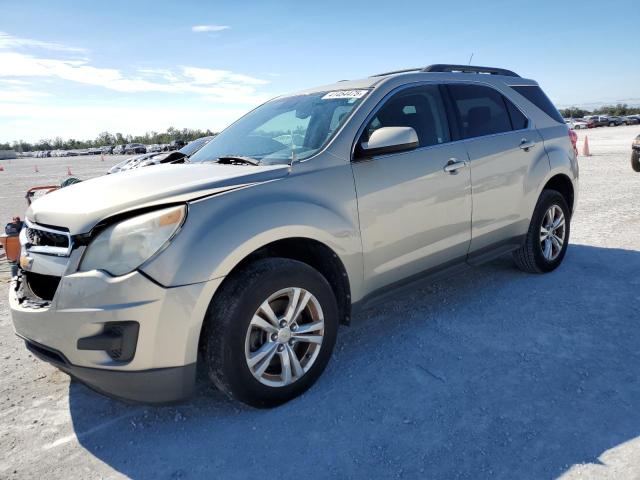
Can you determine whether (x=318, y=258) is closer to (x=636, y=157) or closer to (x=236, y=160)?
(x=236, y=160)

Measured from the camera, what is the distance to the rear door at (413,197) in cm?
313

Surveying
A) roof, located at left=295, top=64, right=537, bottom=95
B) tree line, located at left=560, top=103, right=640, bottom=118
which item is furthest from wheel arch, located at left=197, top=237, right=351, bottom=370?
tree line, located at left=560, top=103, right=640, bottom=118

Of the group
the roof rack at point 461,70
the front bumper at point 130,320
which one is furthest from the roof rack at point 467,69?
the front bumper at point 130,320

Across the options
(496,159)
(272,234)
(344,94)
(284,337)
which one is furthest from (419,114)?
(284,337)

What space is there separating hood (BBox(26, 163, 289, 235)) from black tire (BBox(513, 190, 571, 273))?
271cm

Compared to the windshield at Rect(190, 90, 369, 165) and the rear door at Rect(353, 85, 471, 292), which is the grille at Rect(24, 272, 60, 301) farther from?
the rear door at Rect(353, 85, 471, 292)

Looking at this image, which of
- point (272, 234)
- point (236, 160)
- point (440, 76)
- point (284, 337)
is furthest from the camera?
point (440, 76)

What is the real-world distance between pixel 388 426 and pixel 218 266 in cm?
121

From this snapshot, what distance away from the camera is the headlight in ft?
7.66

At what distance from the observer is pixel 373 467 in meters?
2.28

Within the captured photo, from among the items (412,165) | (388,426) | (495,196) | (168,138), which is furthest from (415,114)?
(168,138)

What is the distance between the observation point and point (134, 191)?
267 centimetres

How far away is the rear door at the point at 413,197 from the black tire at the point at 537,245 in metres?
1.09

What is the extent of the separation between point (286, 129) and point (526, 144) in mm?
2148
